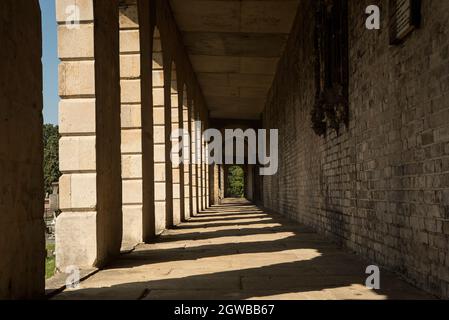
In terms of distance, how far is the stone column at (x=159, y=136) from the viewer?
9656 mm

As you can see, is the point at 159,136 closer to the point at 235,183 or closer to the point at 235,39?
the point at 235,39

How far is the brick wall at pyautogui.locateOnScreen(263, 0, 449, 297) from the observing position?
12.1 feet

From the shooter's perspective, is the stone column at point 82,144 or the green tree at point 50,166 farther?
the green tree at point 50,166

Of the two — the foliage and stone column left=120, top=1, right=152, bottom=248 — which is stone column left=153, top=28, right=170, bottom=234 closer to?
stone column left=120, top=1, right=152, bottom=248

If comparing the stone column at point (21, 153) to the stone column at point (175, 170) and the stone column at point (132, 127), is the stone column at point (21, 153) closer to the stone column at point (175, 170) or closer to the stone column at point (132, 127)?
the stone column at point (132, 127)

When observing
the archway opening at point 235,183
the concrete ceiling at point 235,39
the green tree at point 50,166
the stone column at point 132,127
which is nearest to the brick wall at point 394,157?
the stone column at point 132,127

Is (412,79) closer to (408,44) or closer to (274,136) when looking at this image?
(408,44)

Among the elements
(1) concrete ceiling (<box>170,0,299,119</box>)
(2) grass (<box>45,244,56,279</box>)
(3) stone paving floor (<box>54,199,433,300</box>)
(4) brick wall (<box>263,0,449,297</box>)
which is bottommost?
(2) grass (<box>45,244,56,279</box>)

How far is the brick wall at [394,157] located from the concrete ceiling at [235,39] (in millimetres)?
4057

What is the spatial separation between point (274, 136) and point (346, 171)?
36.7ft

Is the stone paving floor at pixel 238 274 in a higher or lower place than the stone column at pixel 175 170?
lower

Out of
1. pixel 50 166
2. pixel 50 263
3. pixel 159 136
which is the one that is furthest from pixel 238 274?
pixel 50 166

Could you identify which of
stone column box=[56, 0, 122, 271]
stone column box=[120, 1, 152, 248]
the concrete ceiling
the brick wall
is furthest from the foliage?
stone column box=[56, 0, 122, 271]

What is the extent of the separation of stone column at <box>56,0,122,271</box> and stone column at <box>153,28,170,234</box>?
404 cm
